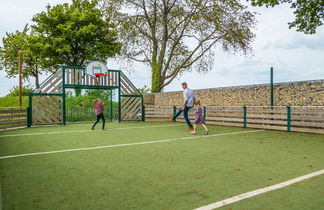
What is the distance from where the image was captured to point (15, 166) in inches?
211

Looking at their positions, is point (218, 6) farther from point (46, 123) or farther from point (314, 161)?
point (314, 161)

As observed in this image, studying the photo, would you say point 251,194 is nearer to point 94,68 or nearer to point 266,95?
point 266,95

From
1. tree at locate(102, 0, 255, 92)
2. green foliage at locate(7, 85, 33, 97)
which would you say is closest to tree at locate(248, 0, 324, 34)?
tree at locate(102, 0, 255, 92)

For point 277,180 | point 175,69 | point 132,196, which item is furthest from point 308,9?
point 132,196

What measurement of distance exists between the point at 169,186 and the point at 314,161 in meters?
3.55

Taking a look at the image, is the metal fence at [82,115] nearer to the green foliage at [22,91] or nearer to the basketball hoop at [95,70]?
the basketball hoop at [95,70]

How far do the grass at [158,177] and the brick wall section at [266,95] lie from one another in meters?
5.58

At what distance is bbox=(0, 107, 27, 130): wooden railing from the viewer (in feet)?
45.2

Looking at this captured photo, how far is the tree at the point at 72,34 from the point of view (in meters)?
30.7

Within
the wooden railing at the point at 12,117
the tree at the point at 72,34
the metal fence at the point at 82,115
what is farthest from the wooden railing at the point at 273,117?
the tree at the point at 72,34

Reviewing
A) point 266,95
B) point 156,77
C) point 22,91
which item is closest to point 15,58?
point 22,91

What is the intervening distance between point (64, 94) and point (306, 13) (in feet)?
54.5

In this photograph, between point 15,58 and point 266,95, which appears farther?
point 15,58

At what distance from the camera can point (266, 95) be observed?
46.0 ft
